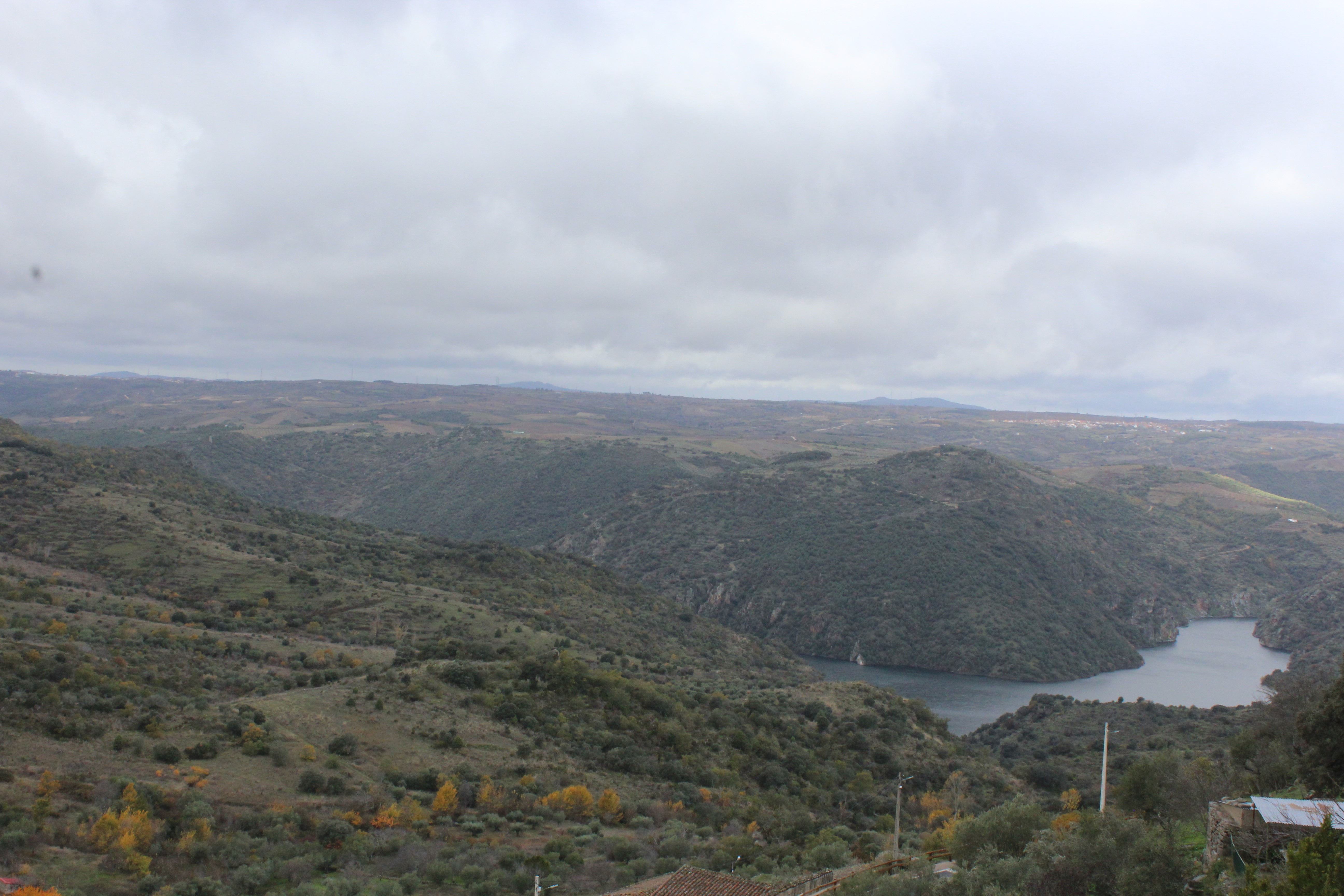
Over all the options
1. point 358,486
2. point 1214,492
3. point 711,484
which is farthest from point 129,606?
point 1214,492

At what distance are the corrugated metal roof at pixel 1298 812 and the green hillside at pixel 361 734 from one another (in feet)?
34.2

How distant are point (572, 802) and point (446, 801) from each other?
4039mm

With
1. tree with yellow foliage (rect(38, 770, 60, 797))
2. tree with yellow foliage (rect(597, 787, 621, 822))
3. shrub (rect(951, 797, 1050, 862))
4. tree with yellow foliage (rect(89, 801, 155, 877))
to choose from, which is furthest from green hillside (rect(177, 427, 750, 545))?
shrub (rect(951, 797, 1050, 862))

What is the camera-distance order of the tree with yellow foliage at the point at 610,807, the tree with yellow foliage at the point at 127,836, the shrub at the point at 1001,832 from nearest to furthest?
the tree with yellow foliage at the point at 127,836 → the shrub at the point at 1001,832 → the tree with yellow foliage at the point at 610,807

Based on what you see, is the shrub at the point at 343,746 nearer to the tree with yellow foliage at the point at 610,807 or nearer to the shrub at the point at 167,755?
the shrub at the point at 167,755

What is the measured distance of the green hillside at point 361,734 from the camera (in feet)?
63.9

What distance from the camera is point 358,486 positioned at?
17338 centimetres

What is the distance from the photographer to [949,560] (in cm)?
11050

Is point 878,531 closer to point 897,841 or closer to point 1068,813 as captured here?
point 1068,813

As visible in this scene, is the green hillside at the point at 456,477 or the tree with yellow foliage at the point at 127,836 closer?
the tree with yellow foliage at the point at 127,836

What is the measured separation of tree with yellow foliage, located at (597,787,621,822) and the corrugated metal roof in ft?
56.7

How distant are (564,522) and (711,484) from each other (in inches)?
1064

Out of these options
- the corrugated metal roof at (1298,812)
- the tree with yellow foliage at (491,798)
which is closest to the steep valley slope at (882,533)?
the tree with yellow foliage at (491,798)

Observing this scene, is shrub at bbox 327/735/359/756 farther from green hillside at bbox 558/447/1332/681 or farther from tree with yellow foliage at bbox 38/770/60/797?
green hillside at bbox 558/447/1332/681
